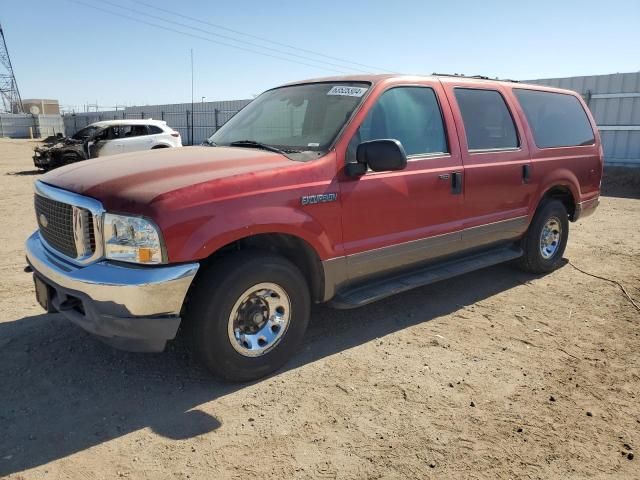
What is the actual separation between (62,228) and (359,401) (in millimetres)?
2148

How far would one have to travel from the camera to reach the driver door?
145 inches

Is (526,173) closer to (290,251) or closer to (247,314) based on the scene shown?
(290,251)

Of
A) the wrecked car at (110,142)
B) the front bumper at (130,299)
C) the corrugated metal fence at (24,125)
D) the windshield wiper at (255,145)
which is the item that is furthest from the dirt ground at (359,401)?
the corrugated metal fence at (24,125)

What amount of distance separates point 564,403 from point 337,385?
142 cm

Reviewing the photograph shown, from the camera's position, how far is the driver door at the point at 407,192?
3676mm

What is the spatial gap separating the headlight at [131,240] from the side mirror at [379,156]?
1.44m

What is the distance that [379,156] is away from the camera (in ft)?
11.3

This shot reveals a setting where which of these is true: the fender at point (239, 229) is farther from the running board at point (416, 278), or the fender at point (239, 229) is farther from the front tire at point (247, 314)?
the running board at point (416, 278)

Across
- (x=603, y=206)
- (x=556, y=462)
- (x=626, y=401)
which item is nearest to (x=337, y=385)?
(x=556, y=462)

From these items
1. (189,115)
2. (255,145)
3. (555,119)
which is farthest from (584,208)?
(189,115)

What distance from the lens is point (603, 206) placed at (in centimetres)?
1068

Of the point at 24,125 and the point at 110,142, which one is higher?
the point at 24,125

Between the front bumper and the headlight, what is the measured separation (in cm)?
5

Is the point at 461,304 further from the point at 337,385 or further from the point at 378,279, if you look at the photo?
the point at 337,385
